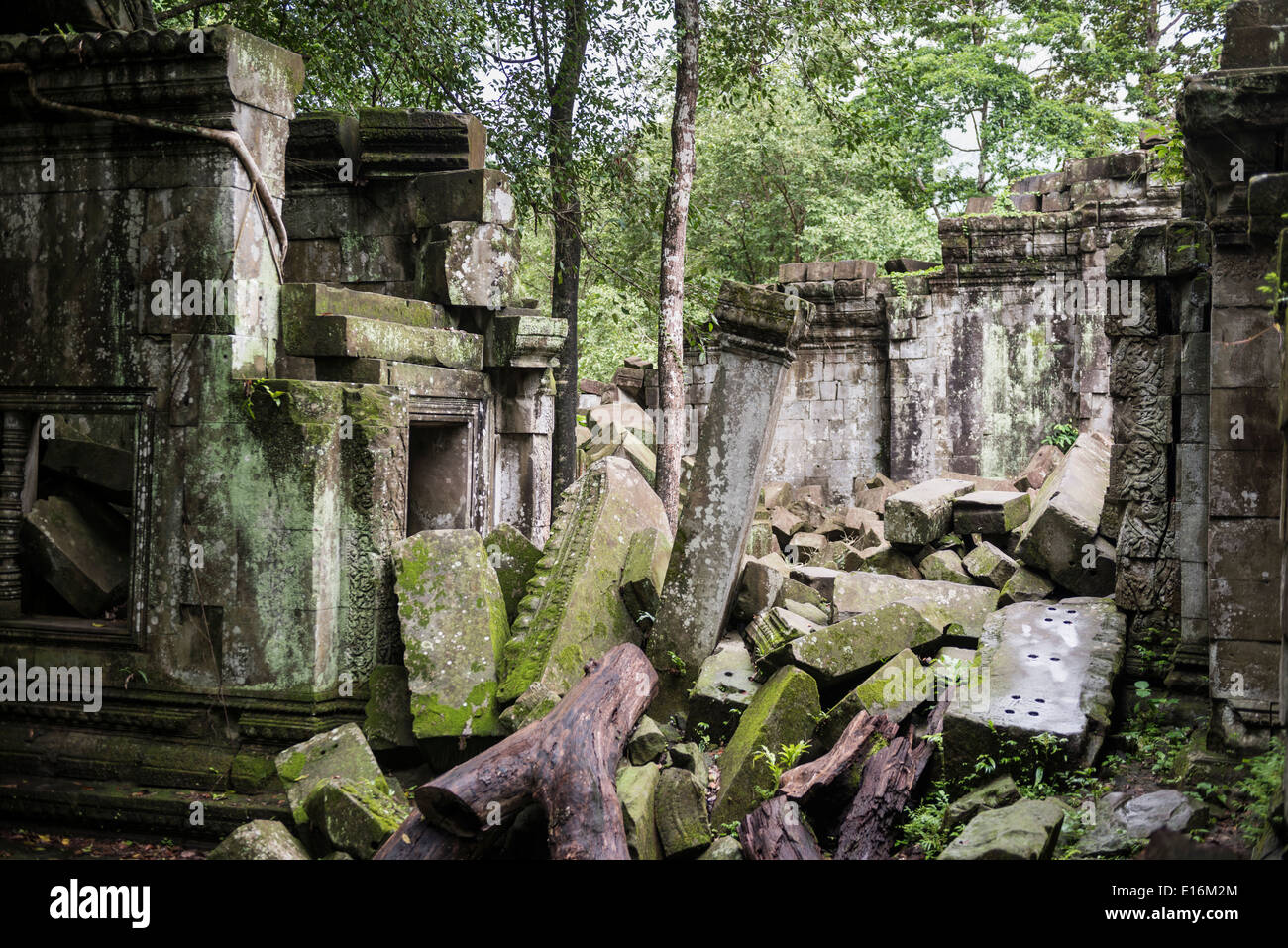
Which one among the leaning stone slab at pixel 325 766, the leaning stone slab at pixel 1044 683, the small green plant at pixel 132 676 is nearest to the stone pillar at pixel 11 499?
the small green plant at pixel 132 676

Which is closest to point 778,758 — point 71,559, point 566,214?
point 71,559

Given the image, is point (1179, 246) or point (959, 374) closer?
point (1179, 246)

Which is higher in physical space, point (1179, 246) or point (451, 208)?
point (451, 208)

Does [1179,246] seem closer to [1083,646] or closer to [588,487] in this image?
[1083,646]

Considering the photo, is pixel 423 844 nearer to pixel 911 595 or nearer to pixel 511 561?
pixel 511 561

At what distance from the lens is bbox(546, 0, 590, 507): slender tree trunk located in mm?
11570

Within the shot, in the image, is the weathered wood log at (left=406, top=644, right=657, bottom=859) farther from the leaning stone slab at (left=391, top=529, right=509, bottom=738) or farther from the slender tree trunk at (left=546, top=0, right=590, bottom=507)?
the slender tree trunk at (left=546, top=0, right=590, bottom=507)

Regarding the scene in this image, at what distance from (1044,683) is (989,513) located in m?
3.90

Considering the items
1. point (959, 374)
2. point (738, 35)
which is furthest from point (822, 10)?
point (959, 374)

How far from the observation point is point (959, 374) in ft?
47.0

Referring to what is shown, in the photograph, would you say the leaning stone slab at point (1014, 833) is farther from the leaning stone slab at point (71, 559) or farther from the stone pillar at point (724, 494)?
the leaning stone slab at point (71, 559)

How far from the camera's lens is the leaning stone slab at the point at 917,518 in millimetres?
8500

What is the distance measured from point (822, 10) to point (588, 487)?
754 cm

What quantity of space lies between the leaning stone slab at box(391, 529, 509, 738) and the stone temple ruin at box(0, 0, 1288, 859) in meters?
0.02
